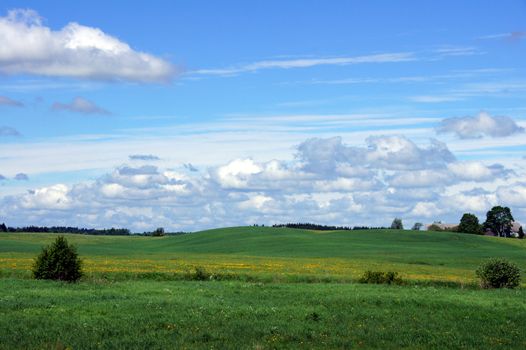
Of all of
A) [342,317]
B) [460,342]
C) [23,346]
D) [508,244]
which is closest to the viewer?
[23,346]

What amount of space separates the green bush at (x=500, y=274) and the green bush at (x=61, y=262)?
26.4 m

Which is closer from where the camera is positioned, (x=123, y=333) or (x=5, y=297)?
(x=123, y=333)

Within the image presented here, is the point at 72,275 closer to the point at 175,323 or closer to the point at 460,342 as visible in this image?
the point at 175,323

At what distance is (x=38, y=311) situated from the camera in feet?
90.6

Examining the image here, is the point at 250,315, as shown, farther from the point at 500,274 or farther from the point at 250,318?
the point at 500,274

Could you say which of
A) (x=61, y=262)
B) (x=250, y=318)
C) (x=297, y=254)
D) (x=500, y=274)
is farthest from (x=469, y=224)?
(x=250, y=318)

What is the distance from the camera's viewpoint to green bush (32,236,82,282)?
44844 mm

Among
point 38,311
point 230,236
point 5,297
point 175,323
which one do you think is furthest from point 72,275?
point 230,236

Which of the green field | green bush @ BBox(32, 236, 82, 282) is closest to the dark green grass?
the green field

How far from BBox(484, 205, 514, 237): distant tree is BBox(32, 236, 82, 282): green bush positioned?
523 feet

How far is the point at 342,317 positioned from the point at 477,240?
115739mm

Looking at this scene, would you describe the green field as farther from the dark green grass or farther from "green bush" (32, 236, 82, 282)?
"green bush" (32, 236, 82, 282)

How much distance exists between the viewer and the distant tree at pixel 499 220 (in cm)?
18738

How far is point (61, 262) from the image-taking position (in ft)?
148
